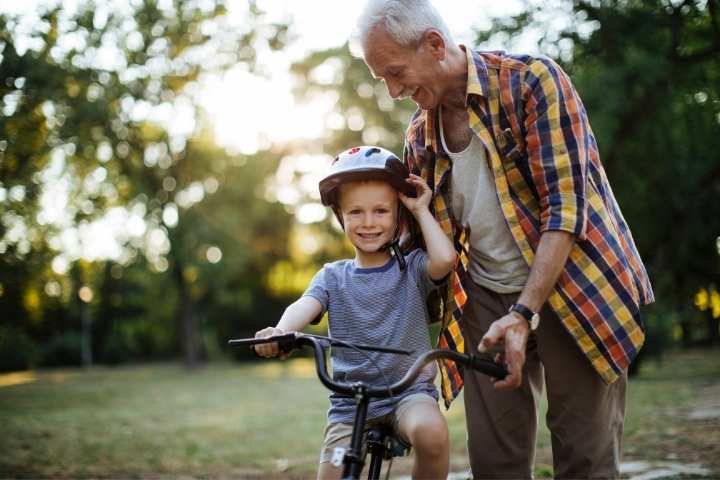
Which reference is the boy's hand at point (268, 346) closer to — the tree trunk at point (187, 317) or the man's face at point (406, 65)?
the man's face at point (406, 65)

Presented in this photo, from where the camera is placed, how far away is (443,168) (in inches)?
129

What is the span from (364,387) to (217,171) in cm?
2894

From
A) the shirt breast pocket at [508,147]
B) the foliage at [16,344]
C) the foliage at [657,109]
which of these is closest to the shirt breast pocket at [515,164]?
the shirt breast pocket at [508,147]

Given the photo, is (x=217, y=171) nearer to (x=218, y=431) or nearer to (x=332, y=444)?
(x=218, y=431)

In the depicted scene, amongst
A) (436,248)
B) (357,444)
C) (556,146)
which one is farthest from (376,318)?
(556,146)

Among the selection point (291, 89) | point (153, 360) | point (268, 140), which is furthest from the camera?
point (153, 360)

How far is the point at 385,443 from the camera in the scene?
9.87ft

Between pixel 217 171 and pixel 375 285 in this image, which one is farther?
pixel 217 171

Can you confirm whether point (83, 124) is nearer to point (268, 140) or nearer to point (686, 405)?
point (686, 405)

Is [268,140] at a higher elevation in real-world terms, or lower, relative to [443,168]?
higher

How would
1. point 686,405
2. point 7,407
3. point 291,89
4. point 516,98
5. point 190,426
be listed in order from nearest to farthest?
point 516,98, point 686,405, point 190,426, point 7,407, point 291,89

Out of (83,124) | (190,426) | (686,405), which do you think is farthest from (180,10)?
(686,405)

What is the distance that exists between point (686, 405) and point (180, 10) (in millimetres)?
11115

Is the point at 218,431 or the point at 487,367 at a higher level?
the point at 487,367
